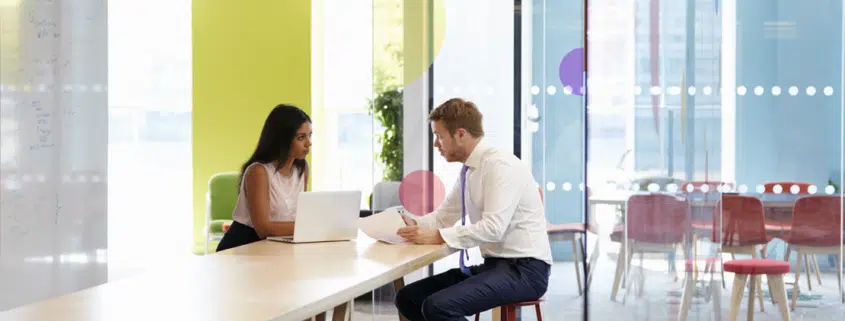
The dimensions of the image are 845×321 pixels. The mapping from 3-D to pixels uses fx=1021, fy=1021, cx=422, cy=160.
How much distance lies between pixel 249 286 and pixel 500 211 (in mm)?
1253

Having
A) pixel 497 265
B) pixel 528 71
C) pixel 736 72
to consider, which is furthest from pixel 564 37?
pixel 497 265

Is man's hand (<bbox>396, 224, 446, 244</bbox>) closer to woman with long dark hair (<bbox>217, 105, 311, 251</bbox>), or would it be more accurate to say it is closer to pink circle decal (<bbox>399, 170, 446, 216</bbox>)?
woman with long dark hair (<bbox>217, 105, 311, 251</bbox>)

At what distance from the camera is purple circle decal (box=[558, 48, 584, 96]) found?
19.2 feet

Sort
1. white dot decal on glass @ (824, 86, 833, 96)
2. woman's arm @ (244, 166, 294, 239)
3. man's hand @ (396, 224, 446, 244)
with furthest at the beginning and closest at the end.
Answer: white dot decal on glass @ (824, 86, 833, 96), woman's arm @ (244, 166, 294, 239), man's hand @ (396, 224, 446, 244)

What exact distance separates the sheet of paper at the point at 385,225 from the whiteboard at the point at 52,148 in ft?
6.50

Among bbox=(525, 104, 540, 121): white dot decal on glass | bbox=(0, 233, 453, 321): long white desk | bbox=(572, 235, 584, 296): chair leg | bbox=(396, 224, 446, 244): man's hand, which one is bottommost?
bbox=(572, 235, 584, 296): chair leg

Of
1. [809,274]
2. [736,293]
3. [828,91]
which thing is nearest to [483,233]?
[736,293]

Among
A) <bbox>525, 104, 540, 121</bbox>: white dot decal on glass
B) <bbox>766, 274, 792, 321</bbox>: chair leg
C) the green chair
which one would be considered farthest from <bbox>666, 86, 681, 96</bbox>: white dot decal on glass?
the green chair

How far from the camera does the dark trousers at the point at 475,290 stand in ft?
12.9

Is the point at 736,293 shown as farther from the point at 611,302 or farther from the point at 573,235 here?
the point at 573,235

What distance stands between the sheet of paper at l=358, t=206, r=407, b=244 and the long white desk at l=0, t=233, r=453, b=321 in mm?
96

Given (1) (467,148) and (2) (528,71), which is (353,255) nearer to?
(1) (467,148)

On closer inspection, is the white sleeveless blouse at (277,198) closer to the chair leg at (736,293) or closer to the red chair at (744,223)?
the chair leg at (736,293)

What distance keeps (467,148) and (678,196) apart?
1897mm
